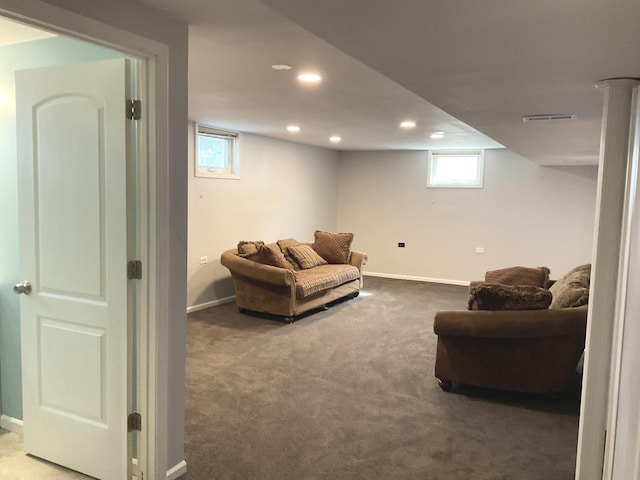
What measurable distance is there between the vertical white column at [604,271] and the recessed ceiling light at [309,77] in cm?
166

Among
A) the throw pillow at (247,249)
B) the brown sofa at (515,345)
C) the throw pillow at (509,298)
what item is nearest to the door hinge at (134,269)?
the brown sofa at (515,345)

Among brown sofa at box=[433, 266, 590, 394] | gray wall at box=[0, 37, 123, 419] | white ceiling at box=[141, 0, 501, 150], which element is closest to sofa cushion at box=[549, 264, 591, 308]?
brown sofa at box=[433, 266, 590, 394]

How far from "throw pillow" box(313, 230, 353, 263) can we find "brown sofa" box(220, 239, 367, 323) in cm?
78

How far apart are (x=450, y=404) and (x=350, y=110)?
263 centimetres

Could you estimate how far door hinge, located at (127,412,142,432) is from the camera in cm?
240

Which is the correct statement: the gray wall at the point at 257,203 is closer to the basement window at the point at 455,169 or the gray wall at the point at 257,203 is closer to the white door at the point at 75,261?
the basement window at the point at 455,169

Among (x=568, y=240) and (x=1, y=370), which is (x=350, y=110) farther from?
(x=568, y=240)

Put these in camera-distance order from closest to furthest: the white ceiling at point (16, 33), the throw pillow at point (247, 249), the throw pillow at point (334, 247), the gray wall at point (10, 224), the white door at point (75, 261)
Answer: the white door at point (75, 261) < the white ceiling at point (16, 33) < the gray wall at point (10, 224) < the throw pillow at point (247, 249) < the throw pillow at point (334, 247)

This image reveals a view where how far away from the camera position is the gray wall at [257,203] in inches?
242

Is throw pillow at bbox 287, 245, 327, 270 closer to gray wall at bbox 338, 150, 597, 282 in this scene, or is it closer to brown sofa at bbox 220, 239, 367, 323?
brown sofa at bbox 220, 239, 367, 323

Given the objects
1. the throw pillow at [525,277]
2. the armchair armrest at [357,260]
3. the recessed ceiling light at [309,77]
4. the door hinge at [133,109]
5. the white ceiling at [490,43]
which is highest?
the recessed ceiling light at [309,77]

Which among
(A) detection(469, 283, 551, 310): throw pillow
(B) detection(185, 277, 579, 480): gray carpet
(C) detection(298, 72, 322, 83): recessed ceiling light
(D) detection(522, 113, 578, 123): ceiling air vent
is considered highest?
(C) detection(298, 72, 322, 83): recessed ceiling light

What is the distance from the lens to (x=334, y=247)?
23.8 ft

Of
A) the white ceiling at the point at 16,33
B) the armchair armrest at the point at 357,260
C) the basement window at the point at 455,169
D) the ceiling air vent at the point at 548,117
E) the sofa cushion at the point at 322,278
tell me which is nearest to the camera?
the white ceiling at the point at 16,33
